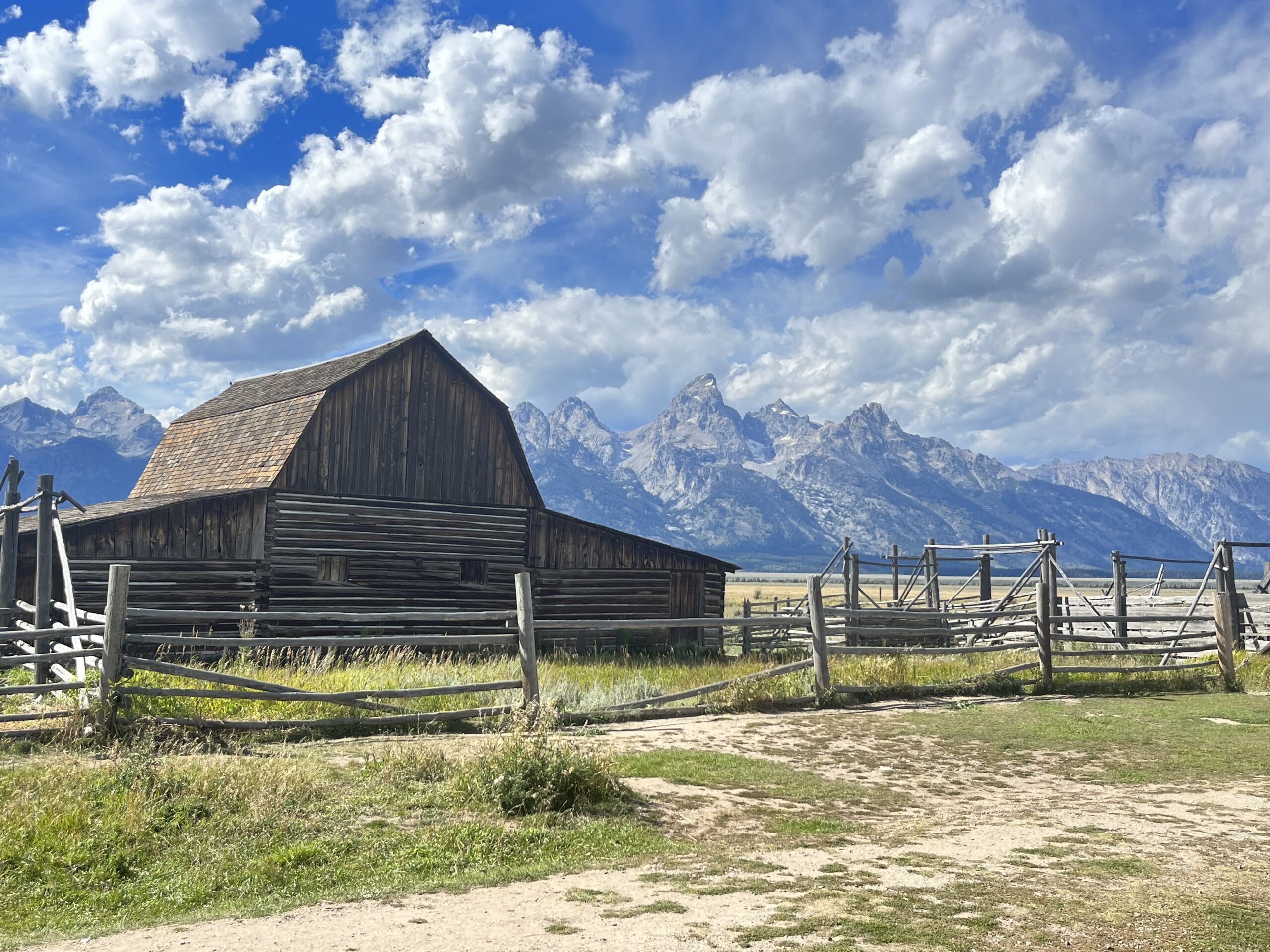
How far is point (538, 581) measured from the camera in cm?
2533

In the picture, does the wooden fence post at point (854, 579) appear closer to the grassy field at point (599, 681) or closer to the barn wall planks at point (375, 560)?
the barn wall planks at point (375, 560)

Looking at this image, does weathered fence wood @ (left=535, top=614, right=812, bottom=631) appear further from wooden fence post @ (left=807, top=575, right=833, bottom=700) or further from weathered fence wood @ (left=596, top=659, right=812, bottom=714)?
weathered fence wood @ (left=596, top=659, right=812, bottom=714)

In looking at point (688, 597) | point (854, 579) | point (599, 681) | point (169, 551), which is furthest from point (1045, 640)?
point (169, 551)

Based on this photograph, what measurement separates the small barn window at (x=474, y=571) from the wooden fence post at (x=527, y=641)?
12691 millimetres

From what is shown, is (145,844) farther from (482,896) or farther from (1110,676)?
(1110,676)

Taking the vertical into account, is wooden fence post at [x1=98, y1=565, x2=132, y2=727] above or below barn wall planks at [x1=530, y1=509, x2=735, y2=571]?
below

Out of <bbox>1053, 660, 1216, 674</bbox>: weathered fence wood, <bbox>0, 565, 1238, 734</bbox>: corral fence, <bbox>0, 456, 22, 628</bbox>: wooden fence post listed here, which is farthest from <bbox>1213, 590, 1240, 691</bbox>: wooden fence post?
<bbox>0, 456, 22, 628</bbox>: wooden fence post

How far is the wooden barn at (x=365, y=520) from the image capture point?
798 inches

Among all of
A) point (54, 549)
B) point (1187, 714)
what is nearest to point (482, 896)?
point (1187, 714)

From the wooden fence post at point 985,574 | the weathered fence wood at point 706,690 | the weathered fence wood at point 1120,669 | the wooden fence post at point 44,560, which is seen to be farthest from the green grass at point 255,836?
the wooden fence post at point 985,574

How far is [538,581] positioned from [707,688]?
12.8 meters

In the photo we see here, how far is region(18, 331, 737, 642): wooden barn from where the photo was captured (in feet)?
66.5

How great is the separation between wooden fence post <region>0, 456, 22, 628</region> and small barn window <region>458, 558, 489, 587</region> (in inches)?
417

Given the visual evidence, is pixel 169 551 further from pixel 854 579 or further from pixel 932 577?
pixel 932 577
